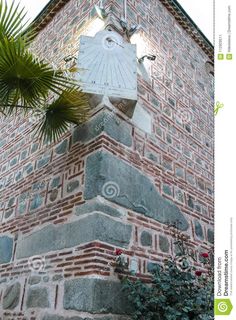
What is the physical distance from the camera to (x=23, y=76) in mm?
3139

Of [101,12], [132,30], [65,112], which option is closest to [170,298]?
[65,112]

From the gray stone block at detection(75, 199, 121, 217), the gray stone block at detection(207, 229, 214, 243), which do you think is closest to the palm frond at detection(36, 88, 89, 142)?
the gray stone block at detection(75, 199, 121, 217)

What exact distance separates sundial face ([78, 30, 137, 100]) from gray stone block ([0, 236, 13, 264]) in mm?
1960

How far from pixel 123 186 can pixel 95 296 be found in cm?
104

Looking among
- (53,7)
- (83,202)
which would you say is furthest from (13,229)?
(53,7)

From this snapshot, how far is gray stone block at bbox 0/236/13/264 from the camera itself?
12.5ft

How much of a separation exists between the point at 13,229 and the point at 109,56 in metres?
2.27

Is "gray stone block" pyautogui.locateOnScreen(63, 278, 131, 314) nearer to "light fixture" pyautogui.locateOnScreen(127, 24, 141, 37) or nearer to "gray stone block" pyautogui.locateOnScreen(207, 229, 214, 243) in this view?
"gray stone block" pyautogui.locateOnScreen(207, 229, 214, 243)

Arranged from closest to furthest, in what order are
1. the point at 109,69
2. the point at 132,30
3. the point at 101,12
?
1. the point at 109,69
2. the point at 101,12
3. the point at 132,30

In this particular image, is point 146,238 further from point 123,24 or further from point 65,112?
point 123,24

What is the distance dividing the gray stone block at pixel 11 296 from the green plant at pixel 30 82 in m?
1.59

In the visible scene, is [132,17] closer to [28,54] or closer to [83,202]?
[28,54]

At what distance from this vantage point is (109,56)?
12.1ft

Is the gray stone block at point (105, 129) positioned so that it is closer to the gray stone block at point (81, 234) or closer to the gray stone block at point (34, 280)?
the gray stone block at point (81, 234)
